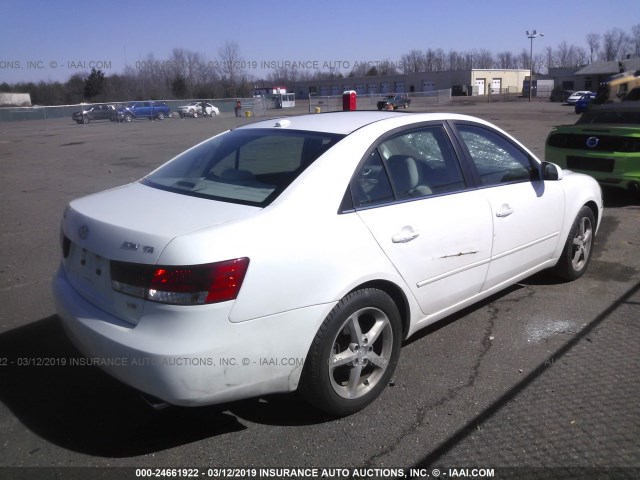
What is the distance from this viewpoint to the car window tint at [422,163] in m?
3.47

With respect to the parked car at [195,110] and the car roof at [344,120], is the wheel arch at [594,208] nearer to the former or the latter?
the car roof at [344,120]

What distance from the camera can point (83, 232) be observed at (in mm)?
2924

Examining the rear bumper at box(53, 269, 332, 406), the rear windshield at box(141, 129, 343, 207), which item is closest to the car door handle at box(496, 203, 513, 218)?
the rear windshield at box(141, 129, 343, 207)

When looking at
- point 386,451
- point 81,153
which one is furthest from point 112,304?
point 81,153

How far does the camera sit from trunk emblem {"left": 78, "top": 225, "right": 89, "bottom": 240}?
2.89 m

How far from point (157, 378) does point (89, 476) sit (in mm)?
639

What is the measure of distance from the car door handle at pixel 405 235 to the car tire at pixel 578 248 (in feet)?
7.40

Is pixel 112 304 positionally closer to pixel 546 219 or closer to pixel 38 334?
pixel 38 334

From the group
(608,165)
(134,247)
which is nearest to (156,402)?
(134,247)

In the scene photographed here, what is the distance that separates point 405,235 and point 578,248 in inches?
105

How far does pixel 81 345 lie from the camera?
2.93m

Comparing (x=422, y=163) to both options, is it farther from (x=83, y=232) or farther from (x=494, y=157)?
(x=83, y=232)

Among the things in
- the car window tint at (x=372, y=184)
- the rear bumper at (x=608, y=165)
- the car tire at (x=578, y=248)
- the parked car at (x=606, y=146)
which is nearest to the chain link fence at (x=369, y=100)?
the parked car at (x=606, y=146)

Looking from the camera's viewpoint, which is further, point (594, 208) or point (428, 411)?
point (594, 208)
